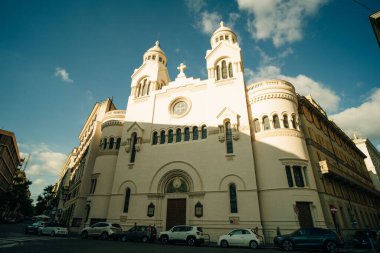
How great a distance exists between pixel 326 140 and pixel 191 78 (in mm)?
20656

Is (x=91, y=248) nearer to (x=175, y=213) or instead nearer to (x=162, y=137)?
(x=175, y=213)

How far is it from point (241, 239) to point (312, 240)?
186 inches

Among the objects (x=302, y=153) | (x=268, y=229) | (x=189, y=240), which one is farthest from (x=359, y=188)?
(x=189, y=240)

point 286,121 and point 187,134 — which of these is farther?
point 187,134

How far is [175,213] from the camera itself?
894 inches

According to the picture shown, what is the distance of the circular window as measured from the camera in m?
27.6

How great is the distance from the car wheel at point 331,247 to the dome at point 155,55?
30.6 meters

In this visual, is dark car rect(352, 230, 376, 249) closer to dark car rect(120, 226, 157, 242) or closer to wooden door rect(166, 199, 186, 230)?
wooden door rect(166, 199, 186, 230)

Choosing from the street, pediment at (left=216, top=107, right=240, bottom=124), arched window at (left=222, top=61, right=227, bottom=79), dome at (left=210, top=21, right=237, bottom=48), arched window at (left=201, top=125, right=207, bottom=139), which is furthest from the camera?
dome at (left=210, top=21, right=237, bottom=48)

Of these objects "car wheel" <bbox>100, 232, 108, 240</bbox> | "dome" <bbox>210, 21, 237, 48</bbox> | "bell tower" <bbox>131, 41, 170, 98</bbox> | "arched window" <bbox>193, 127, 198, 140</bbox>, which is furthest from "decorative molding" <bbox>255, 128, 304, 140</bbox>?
"car wheel" <bbox>100, 232, 108, 240</bbox>

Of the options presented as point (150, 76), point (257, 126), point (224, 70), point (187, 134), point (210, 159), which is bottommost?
point (210, 159)

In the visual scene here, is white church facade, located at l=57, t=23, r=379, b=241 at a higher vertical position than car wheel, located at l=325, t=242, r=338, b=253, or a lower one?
higher

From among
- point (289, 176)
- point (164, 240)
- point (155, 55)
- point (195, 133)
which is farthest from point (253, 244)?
point (155, 55)

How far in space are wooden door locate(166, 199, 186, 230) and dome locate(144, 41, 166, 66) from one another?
22038 mm
